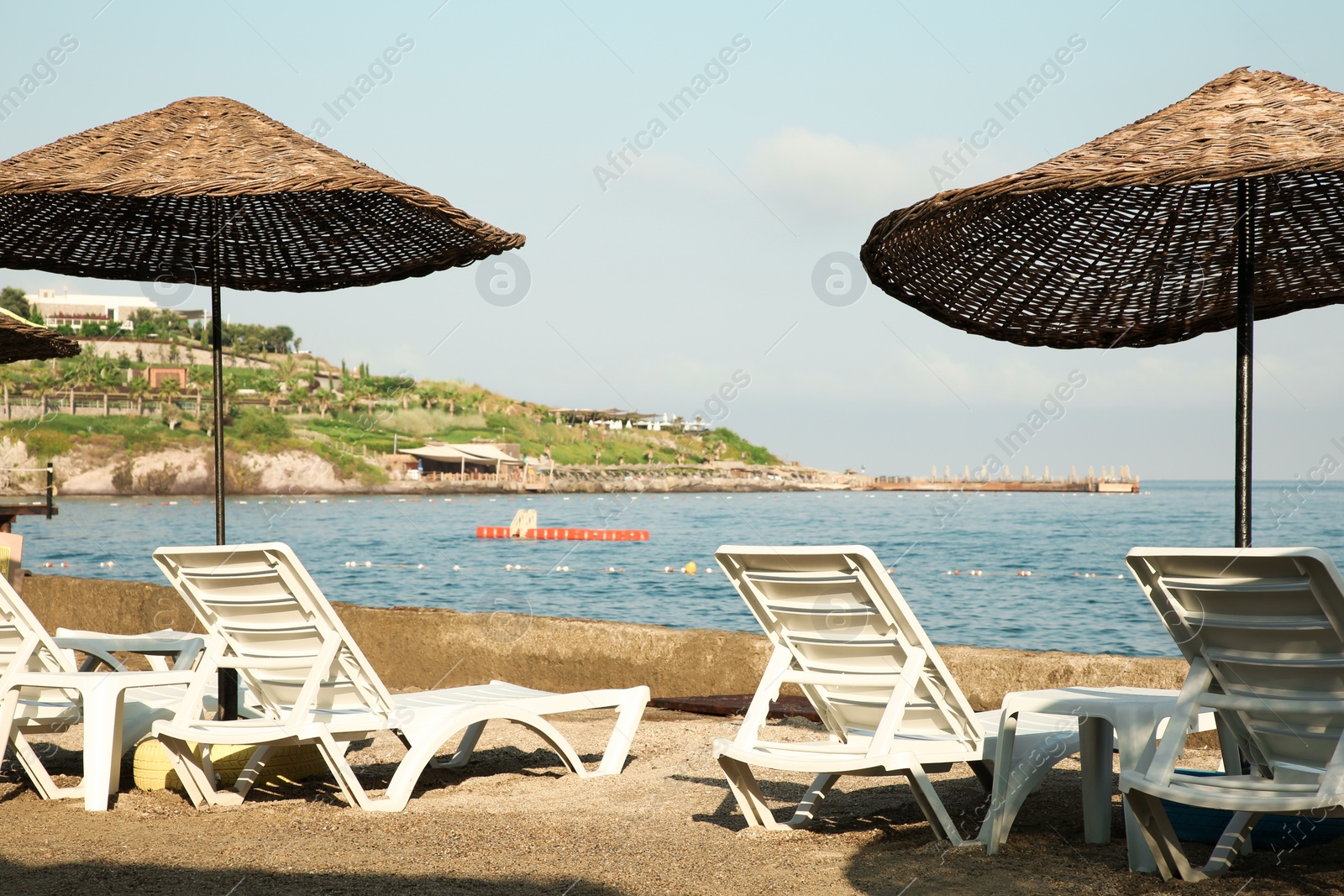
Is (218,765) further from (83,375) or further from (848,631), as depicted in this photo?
(83,375)

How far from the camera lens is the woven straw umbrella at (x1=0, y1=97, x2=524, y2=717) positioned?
3.59 m

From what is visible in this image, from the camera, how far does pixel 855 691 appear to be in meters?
3.17

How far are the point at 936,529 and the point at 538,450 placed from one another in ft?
157

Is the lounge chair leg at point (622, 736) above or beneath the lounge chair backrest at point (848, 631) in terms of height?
beneath

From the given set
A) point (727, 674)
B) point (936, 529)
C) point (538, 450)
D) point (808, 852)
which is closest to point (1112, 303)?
point (808, 852)

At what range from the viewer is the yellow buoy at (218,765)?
386 cm

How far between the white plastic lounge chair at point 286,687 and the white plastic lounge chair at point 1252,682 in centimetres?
210

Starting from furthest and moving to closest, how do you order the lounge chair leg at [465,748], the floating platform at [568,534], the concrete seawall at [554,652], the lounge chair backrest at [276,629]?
the floating platform at [568,534]
the concrete seawall at [554,652]
the lounge chair leg at [465,748]
the lounge chair backrest at [276,629]

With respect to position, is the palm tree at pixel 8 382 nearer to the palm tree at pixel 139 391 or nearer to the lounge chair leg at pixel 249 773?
the palm tree at pixel 139 391

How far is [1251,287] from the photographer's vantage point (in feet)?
11.3

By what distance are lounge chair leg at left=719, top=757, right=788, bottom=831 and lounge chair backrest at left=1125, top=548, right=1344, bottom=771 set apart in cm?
122

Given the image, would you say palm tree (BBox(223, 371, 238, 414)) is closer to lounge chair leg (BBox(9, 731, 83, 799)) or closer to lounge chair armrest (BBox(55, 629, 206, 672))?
lounge chair armrest (BBox(55, 629, 206, 672))

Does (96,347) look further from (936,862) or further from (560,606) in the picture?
(936,862)

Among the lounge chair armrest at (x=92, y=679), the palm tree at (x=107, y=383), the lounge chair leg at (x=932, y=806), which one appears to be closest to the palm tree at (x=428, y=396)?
the palm tree at (x=107, y=383)
